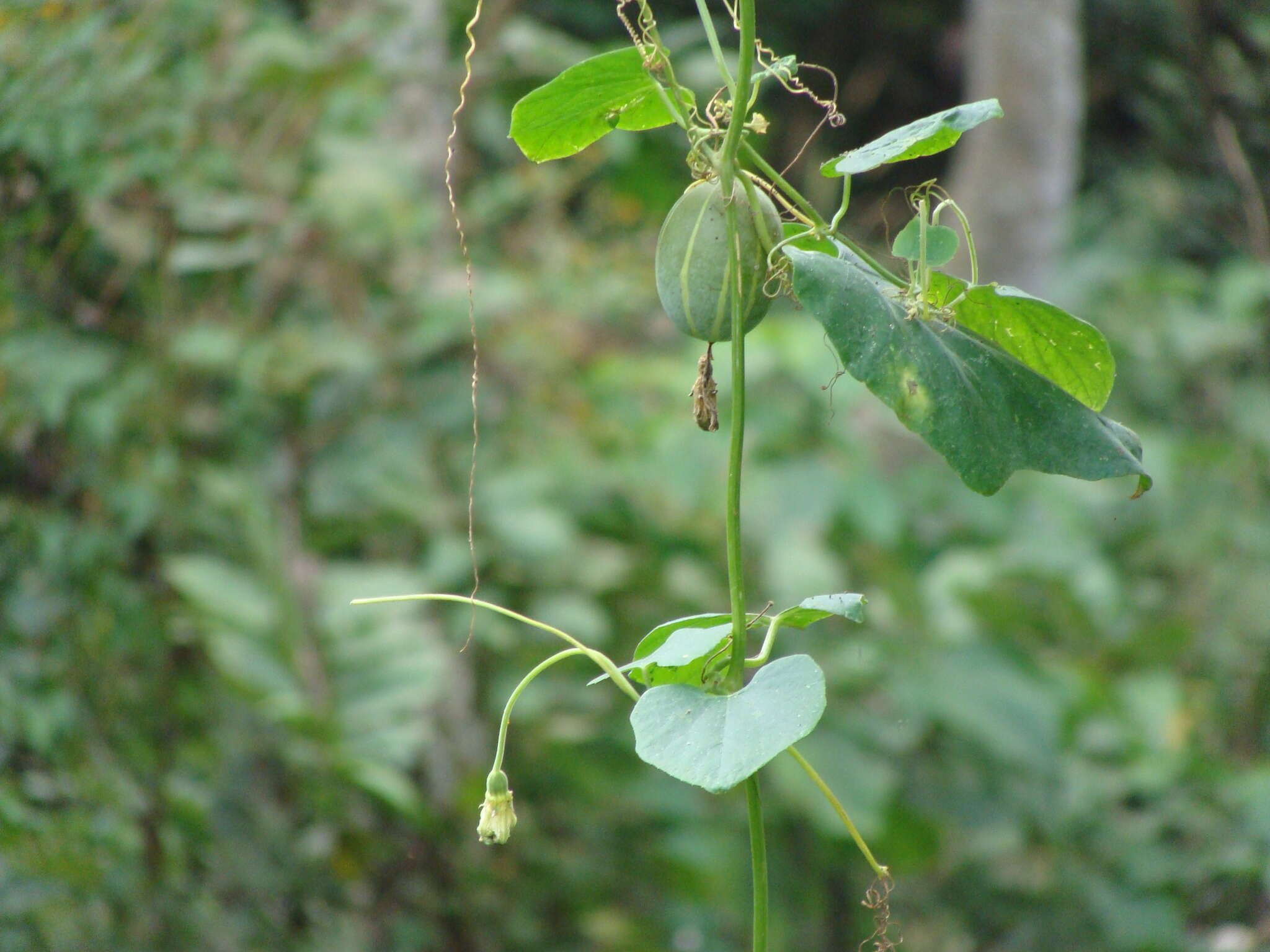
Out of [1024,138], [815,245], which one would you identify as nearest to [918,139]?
[815,245]

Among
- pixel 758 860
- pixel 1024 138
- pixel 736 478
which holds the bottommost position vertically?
pixel 1024 138

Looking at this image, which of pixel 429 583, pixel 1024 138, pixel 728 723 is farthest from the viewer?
pixel 1024 138

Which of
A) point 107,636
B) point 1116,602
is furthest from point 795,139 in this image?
point 107,636

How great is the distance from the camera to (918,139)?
0.36m

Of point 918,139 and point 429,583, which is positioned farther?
point 429,583

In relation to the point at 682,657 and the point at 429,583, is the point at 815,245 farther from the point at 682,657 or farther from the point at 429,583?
the point at 429,583

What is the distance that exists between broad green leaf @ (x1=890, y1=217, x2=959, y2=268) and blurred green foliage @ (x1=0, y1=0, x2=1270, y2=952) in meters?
0.73

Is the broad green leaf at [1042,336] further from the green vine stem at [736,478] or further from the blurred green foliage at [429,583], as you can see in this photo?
the blurred green foliage at [429,583]

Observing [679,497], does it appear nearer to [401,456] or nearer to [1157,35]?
[401,456]

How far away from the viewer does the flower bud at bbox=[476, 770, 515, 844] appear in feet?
1.27

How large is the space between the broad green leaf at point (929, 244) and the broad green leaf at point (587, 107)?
10cm

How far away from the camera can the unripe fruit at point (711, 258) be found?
0.37 m

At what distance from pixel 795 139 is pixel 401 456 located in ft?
8.42

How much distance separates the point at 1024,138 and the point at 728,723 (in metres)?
2.39
